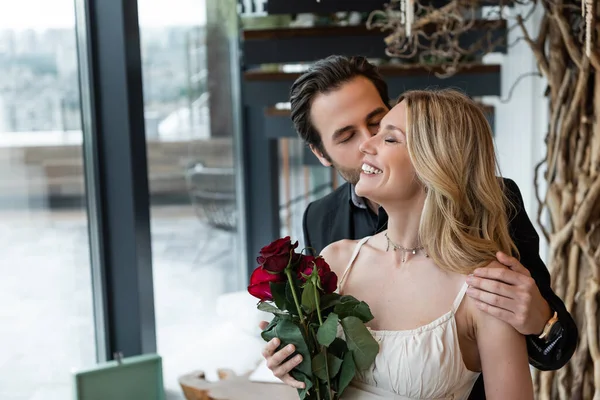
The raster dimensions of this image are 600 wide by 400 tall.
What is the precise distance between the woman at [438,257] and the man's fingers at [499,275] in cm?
4

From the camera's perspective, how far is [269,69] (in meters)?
4.11

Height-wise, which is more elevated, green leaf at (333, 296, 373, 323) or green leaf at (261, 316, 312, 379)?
green leaf at (333, 296, 373, 323)

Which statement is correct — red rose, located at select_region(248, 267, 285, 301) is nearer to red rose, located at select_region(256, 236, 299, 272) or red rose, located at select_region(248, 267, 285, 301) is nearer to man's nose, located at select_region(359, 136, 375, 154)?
red rose, located at select_region(256, 236, 299, 272)

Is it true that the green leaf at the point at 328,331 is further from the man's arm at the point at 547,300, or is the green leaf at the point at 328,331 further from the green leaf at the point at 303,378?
the man's arm at the point at 547,300

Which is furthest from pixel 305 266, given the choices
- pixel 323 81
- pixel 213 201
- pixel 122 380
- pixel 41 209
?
pixel 213 201

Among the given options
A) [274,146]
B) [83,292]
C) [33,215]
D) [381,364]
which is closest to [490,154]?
[381,364]

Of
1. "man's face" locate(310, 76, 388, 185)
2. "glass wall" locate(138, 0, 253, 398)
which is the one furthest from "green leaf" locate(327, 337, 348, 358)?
"glass wall" locate(138, 0, 253, 398)

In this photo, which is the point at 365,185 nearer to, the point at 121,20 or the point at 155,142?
the point at 121,20

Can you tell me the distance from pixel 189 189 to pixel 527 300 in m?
2.67

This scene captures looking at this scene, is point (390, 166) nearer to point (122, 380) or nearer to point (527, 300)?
point (527, 300)

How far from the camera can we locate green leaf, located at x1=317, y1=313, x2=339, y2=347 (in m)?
1.54

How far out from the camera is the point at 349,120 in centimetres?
231

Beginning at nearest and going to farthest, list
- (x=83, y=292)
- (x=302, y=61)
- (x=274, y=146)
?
(x=83, y=292) → (x=302, y=61) → (x=274, y=146)

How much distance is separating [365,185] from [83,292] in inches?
77.6
